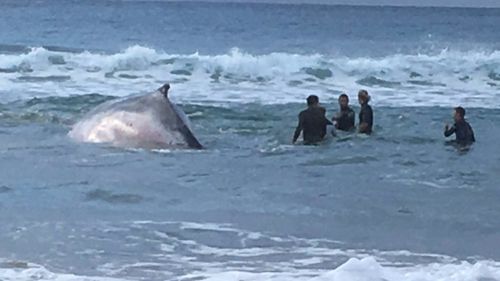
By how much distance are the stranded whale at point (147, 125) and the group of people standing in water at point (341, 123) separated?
163 centimetres

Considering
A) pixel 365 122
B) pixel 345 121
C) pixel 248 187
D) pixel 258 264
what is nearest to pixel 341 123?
pixel 345 121

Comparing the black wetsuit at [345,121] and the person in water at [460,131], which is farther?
the black wetsuit at [345,121]

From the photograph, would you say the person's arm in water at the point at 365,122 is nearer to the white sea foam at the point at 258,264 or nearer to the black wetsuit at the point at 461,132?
the black wetsuit at the point at 461,132

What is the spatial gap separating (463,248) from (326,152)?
4.80 m

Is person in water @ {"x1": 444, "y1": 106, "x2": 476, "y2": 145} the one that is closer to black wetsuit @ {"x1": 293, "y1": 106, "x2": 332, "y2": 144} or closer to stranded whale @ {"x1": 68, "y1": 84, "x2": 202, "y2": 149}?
black wetsuit @ {"x1": 293, "y1": 106, "x2": 332, "y2": 144}

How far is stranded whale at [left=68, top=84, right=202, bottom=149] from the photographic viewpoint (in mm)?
12195

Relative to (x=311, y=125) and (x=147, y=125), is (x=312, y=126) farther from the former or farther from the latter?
(x=147, y=125)

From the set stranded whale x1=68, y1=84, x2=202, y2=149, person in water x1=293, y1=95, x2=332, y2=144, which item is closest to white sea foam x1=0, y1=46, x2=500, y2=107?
person in water x1=293, y1=95, x2=332, y2=144

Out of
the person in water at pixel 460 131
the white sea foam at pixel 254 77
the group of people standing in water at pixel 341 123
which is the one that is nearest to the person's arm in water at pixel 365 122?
the group of people standing in water at pixel 341 123

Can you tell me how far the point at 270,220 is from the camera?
29.2 ft

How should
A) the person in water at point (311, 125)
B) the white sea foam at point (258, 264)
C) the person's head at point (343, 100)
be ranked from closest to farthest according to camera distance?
Result: the white sea foam at point (258, 264) < the person in water at point (311, 125) < the person's head at point (343, 100)

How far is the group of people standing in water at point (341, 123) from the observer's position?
1351cm

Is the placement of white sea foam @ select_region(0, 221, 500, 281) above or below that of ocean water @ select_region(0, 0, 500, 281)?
below

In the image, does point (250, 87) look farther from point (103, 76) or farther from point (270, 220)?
point (270, 220)
